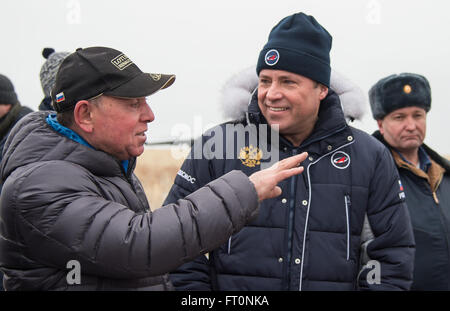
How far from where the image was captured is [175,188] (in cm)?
278

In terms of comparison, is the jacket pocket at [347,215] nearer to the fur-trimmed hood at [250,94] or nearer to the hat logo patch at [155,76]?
the fur-trimmed hood at [250,94]

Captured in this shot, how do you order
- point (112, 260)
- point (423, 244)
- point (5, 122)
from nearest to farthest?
1. point (112, 260)
2. point (423, 244)
3. point (5, 122)

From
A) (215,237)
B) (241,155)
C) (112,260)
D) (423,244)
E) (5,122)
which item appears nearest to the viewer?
(112,260)

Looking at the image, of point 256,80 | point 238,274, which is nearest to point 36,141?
point 238,274

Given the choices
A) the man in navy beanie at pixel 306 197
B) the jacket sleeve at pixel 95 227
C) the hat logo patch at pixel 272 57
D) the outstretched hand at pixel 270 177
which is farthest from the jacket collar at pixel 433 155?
the jacket sleeve at pixel 95 227

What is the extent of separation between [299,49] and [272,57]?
0.16 metres

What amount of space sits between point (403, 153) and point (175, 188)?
1927 millimetres

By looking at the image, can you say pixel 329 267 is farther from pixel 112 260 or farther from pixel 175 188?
pixel 112 260

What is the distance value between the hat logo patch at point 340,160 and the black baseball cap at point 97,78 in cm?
114

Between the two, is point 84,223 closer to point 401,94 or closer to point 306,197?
point 306,197

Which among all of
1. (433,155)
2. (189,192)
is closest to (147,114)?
(189,192)

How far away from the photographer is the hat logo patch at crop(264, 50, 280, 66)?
2811 mm

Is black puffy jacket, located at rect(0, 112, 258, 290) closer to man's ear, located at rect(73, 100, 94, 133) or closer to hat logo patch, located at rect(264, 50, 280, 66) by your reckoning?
man's ear, located at rect(73, 100, 94, 133)

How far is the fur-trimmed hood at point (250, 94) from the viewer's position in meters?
2.89
